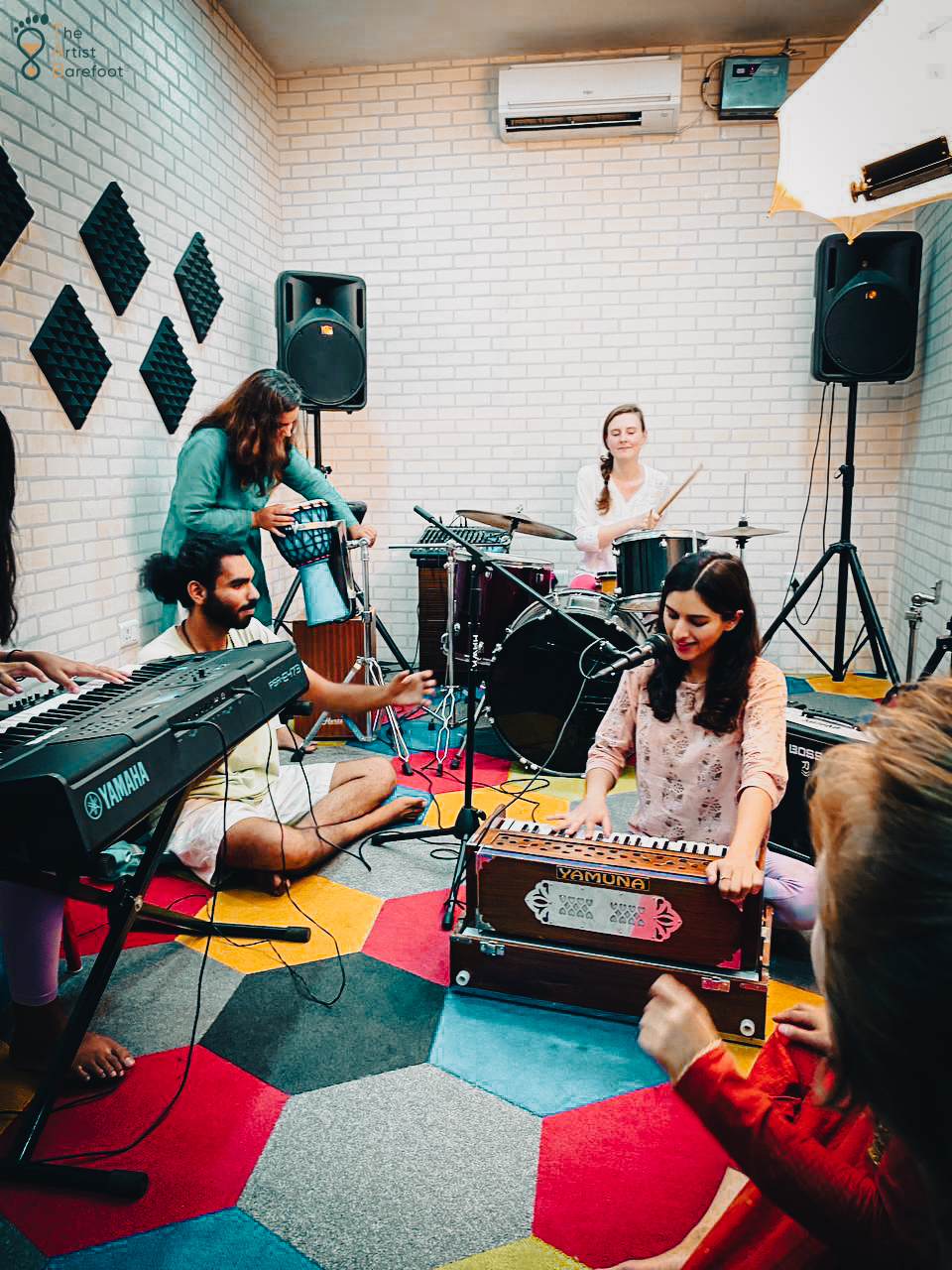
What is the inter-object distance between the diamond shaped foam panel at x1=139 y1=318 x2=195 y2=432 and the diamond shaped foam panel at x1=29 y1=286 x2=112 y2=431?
421 millimetres

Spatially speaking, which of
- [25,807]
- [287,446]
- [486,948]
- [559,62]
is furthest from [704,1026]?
[559,62]

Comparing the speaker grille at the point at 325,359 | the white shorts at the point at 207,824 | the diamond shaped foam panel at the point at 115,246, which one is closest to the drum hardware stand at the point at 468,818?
the white shorts at the point at 207,824

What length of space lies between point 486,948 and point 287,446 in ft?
7.55

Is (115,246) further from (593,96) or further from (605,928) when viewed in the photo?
(605,928)

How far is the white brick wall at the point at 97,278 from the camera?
282cm

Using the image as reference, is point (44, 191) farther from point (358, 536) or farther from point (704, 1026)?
point (704, 1026)

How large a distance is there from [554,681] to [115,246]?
7.90 ft

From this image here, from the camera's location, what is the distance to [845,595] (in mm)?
4715

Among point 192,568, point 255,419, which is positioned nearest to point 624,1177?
point 192,568

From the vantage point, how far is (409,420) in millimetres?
5363

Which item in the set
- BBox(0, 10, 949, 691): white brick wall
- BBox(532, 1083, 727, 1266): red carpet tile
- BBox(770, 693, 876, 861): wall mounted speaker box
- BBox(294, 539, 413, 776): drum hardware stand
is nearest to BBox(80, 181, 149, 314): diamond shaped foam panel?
BBox(0, 10, 949, 691): white brick wall

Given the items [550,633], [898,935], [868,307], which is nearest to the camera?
[898,935]

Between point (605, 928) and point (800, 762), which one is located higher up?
point (800, 762)

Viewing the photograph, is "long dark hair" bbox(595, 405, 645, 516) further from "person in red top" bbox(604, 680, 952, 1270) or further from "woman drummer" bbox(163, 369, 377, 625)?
"person in red top" bbox(604, 680, 952, 1270)
